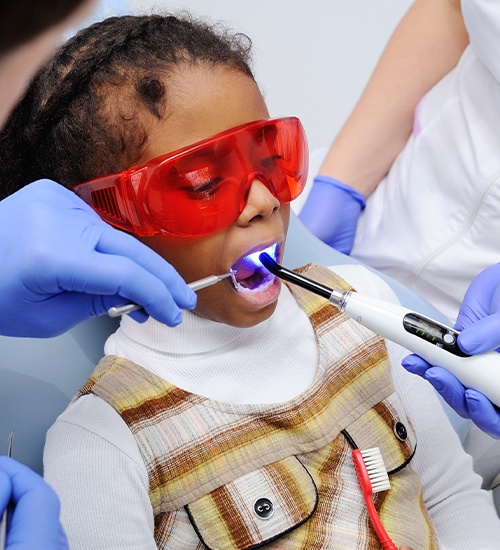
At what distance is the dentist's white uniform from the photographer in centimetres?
145

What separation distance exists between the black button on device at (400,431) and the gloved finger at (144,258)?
0.39 m

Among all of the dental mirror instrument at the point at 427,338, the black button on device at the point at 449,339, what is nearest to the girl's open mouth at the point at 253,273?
the dental mirror instrument at the point at 427,338

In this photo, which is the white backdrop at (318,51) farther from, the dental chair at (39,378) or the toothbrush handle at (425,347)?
the toothbrush handle at (425,347)

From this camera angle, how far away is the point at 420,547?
1.12 m

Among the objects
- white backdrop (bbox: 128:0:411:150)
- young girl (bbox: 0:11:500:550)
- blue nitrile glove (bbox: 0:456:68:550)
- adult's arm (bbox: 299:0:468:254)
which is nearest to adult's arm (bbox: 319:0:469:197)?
adult's arm (bbox: 299:0:468:254)

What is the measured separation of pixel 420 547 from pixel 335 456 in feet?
0.53

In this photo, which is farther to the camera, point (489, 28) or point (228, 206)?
point (489, 28)

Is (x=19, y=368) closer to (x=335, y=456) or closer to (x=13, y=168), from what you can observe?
(x=13, y=168)

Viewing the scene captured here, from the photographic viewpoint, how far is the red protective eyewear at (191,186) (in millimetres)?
1015

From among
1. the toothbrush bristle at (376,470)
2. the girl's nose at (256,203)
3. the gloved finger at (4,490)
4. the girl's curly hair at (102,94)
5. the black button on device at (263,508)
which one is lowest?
the black button on device at (263,508)

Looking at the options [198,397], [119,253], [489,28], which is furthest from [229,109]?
[489,28]

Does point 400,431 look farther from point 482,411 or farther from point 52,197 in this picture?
point 52,197

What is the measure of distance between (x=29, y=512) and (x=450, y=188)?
3.21 ft

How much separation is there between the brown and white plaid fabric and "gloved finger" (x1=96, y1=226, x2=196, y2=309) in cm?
19
